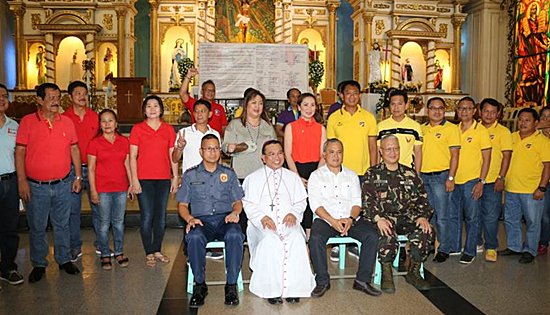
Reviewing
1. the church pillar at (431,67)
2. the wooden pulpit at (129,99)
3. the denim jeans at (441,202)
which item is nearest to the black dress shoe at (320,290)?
the denim jeans at (441,202)

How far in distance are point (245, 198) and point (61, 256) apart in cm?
189

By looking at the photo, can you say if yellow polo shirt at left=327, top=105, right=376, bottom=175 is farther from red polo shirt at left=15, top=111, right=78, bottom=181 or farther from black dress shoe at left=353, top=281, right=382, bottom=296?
red polo shirt at left=15, top=111, right=78, bottom=181

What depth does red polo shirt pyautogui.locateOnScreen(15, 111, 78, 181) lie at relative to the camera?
4.52 metres

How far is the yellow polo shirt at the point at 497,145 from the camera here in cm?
533

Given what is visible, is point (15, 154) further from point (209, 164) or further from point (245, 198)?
point (245, 198)

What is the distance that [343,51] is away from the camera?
17125mm

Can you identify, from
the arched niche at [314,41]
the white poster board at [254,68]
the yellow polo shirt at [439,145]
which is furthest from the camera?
the arched niche at [314,41]

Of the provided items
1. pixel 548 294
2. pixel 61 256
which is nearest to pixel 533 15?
pixel 548 294

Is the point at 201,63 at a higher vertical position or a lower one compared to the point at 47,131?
higher

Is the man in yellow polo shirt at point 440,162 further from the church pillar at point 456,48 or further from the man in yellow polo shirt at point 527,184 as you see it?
the church pillar at point 456,48

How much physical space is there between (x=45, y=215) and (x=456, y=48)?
1447cm

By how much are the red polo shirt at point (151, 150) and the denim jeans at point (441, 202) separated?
268 cm

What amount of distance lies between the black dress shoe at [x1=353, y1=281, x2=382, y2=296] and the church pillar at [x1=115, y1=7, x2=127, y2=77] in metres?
12.3

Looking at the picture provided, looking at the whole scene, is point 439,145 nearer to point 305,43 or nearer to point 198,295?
point 198,295
